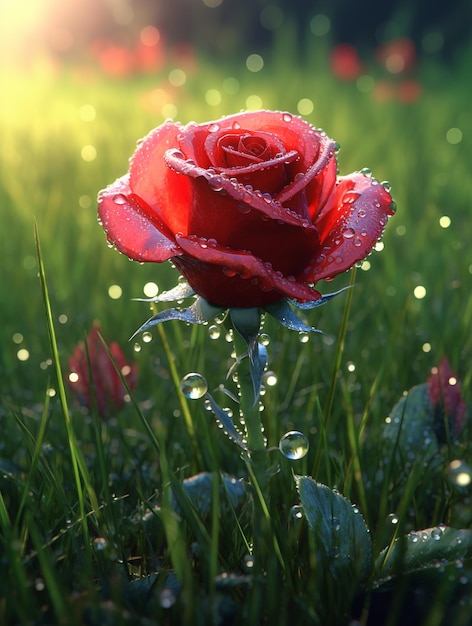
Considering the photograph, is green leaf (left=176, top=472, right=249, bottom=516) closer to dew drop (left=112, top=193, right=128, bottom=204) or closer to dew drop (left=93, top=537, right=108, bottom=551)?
dew drop (left=93, top=537, right=108, bottom=551)

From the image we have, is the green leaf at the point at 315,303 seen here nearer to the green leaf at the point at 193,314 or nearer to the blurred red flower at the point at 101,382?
the green leaf at the point at 193,314

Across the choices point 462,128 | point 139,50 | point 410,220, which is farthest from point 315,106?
point 410,220

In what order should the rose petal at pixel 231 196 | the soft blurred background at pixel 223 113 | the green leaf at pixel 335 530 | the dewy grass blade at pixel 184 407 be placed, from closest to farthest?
the rose petal at pixel 231 196
the green leaf at pixel 335 530
the dewy grass blade at pixel 184 407
the soft blurred background at pixel 223 113

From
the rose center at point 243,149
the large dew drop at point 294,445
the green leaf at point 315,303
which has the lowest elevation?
the large dew drop at point 294,445

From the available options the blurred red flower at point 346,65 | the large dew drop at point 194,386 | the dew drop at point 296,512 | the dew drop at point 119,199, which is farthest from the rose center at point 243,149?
the blurred red flower at point 346,65

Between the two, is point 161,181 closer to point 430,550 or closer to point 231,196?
point 231,196

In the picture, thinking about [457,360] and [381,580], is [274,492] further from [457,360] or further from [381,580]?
[457,360]
